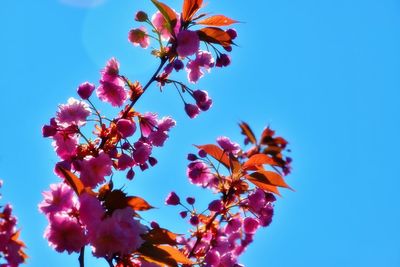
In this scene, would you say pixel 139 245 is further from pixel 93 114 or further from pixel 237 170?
pixel 237 170

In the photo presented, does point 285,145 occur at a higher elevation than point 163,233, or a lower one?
higher

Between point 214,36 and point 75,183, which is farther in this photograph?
point 214,36

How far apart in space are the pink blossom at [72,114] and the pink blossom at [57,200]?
0.41m

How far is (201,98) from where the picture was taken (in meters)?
2.37

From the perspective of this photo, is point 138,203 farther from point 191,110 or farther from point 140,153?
point 191,110

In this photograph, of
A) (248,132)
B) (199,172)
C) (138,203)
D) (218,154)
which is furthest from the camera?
(248,132)

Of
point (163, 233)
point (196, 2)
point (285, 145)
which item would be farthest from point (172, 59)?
point (285, 145)

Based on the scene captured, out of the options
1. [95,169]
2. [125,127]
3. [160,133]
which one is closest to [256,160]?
[160,133]

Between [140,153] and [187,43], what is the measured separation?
59 centimetres

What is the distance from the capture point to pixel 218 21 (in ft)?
7.60

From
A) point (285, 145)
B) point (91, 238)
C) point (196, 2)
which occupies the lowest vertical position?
point (91, 238)

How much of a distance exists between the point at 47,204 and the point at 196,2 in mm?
1242

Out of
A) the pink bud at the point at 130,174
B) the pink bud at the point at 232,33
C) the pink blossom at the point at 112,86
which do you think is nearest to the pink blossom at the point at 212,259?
the pink bud at the point at 130,174

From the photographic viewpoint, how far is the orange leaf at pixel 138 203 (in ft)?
5.87
